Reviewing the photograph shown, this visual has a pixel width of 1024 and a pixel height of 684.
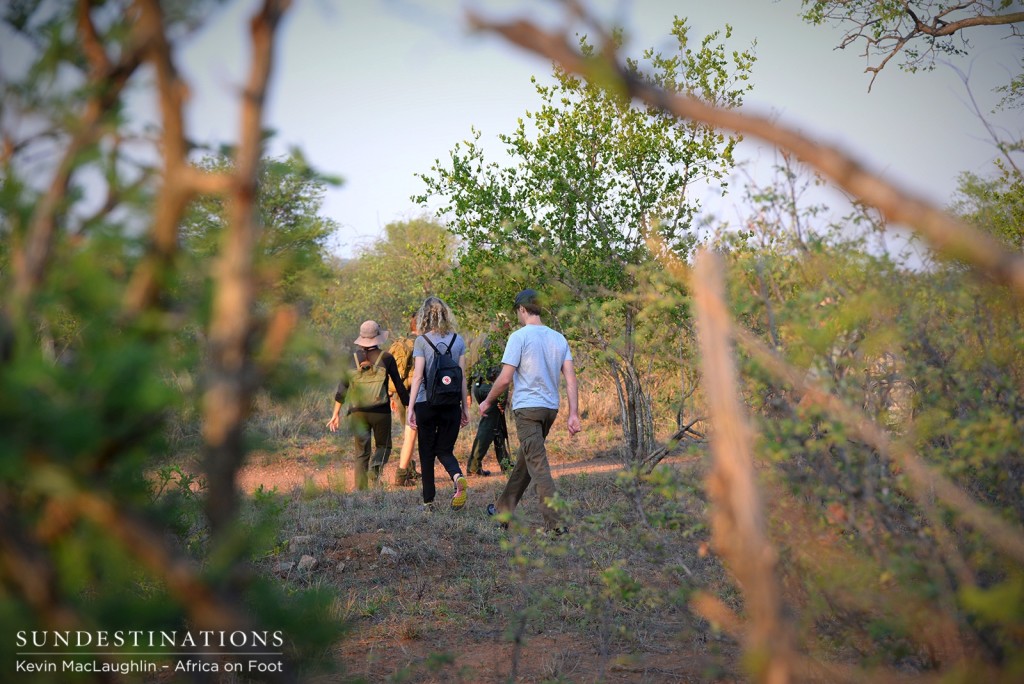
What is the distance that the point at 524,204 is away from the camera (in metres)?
9.05

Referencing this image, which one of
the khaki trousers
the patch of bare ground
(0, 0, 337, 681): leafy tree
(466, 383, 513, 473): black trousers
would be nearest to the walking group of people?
the khaki trousers

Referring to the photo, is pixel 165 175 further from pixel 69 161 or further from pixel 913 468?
pixel 913 468

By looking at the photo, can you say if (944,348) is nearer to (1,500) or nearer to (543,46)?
(543,46)

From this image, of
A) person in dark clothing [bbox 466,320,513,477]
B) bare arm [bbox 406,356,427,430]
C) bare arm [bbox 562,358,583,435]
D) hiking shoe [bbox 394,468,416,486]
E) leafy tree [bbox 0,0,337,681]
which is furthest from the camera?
person in dark clothing [bbox 466,320,513,477]

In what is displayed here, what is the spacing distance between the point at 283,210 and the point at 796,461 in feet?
6.19

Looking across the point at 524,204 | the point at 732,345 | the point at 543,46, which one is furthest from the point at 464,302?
the point at 543,46

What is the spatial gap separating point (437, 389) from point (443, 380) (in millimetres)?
96

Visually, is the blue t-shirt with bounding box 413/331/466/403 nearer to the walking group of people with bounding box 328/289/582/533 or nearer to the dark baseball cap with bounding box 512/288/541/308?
the walking group of people with bounding box 328/289/582/533

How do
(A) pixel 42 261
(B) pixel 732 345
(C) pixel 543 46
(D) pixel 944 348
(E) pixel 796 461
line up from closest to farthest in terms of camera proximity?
(A) pixel 42 261
(C) pixel 543 46
(E) pixel 796 461
(D) pixel 944 348
(B) pixel 732 345

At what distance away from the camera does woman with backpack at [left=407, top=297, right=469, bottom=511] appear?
7.35 metres

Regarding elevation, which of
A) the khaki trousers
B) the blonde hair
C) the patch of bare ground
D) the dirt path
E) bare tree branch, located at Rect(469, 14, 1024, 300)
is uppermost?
the blonde hair

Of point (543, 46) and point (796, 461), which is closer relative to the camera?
point (543, 46)

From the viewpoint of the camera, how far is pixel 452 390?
737 cm

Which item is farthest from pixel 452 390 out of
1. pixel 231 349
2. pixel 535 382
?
pixel 231 349
